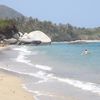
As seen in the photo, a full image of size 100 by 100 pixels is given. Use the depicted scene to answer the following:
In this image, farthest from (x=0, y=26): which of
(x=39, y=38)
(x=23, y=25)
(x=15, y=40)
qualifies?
(x=23, y=25)

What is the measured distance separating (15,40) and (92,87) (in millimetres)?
85124

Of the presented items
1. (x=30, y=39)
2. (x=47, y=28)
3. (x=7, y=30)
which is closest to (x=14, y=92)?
(x=7, y=30)

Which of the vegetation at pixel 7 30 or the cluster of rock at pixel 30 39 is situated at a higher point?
the vegetation at pixel 7 30

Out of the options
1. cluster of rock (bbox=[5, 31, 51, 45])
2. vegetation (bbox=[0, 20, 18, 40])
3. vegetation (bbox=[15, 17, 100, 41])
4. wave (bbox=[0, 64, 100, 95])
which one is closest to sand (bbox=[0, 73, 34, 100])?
wave (bbox=[0, 64, 100, 95])

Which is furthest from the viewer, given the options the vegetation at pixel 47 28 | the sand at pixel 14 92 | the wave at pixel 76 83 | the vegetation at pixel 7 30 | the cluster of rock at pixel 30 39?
the vegetation at pixel 47 28

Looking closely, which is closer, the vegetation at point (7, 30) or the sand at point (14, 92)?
the sand at point (14, 92)

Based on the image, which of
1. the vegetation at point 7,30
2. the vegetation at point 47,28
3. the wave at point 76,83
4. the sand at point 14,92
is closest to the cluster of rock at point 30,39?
the vegetation at point 7,30

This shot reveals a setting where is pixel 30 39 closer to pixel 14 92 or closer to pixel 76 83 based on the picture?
pixel 76 83

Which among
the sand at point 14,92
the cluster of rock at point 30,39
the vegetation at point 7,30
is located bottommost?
the cluster of rock at point 30,39

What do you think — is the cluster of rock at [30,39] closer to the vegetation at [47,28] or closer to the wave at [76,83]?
the vegetation at [47,28]

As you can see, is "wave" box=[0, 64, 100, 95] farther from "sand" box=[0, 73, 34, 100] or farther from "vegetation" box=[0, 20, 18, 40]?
"vegetation" box=[0, 20, 18, 40]

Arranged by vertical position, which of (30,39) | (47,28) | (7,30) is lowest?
(30,39)

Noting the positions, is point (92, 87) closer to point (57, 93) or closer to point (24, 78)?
point (57, 93)

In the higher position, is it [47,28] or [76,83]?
[47,28]
